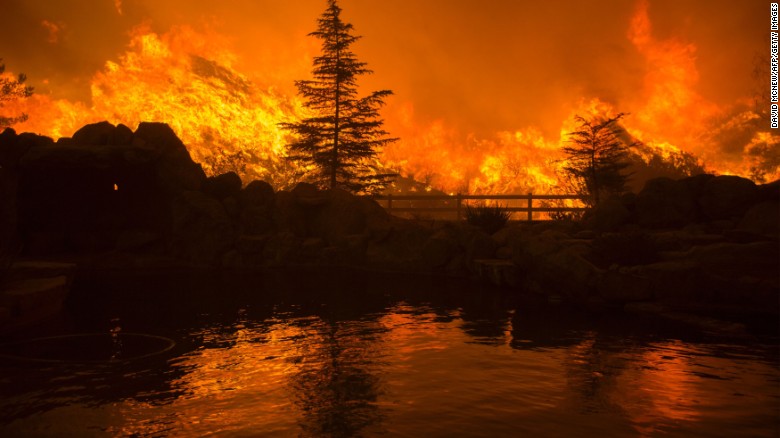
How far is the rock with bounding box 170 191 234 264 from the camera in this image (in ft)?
64.3

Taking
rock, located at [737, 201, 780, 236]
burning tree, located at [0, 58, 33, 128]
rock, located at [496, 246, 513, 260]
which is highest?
burning tree, located at [0, 58, 33, 128]

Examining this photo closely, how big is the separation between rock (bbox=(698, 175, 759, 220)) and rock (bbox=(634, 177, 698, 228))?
40 cm

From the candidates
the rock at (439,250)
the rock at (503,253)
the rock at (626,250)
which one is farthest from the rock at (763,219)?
the rock at (439,250)

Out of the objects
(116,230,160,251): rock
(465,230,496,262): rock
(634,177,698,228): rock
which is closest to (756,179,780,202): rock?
(634,177,698,228): rock

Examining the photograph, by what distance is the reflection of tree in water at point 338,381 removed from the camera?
4785 mm

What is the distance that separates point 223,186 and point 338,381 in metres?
17.6

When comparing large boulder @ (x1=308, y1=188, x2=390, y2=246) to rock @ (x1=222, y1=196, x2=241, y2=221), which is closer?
large boulder @ (x1=308, y1=188, x2=390, y2=246)

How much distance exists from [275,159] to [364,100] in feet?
96.1

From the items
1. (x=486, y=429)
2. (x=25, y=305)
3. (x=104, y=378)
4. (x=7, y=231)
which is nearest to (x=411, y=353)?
(x=486, y=429)

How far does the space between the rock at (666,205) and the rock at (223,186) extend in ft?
50.3

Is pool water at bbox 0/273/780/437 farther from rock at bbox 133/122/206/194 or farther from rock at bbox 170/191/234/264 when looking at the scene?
rock at bbox 133/122/206/194

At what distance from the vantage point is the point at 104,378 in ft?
20.2

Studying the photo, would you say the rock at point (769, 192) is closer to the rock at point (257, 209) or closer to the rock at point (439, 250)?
the rock at point (439, 250)

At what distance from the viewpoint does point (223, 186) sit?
22125 millimetres
